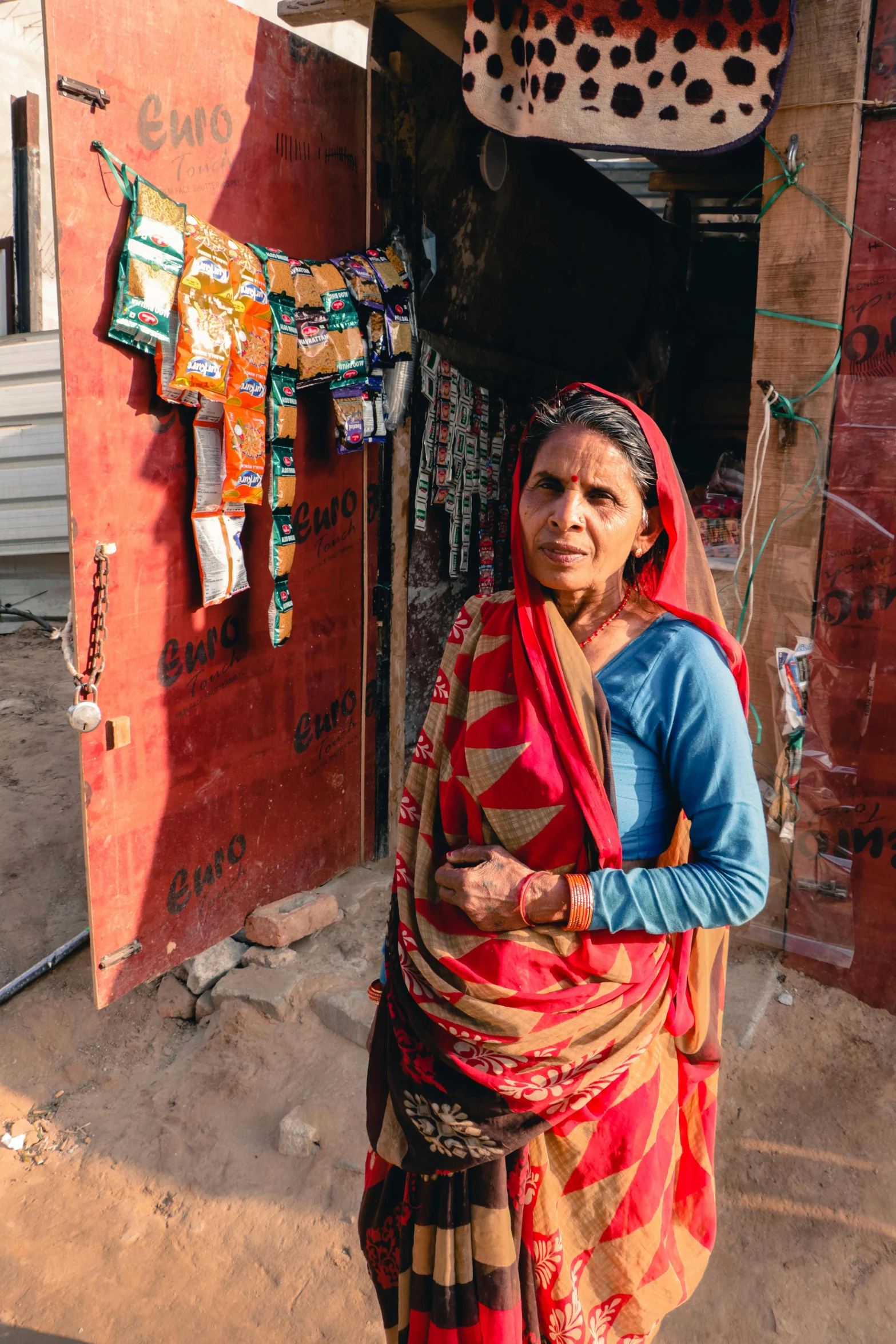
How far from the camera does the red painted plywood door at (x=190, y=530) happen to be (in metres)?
2.48

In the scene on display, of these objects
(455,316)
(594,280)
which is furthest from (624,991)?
(594,280)

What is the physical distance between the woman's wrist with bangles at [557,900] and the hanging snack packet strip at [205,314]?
6.23 feet

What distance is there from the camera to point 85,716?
2.56 m

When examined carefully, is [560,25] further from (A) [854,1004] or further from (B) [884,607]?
(A) [854,1004]

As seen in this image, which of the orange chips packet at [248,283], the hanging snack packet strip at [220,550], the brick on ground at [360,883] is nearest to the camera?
the orange chips packet at [248,283]

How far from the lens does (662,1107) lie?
1.51 m

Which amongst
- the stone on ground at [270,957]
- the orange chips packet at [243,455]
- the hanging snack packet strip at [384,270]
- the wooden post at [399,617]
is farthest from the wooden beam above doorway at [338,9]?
the stone on ground at [270,957]

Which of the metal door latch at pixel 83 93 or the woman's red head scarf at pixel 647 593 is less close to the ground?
the metal door latch at pixel 83 93

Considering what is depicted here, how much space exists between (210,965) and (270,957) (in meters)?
0.20

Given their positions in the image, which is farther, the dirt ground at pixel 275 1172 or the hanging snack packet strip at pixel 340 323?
the hanging snack packet strip at pixel 340 323

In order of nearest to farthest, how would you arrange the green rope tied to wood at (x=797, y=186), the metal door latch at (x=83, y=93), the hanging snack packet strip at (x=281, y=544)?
1. the metal door latch at (x=83, y=93)
2. the green rope tied to wood at (x=797, y=186)
3. the hanging snack packet strip at (x=281, y=544)

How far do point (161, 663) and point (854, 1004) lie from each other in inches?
91.9

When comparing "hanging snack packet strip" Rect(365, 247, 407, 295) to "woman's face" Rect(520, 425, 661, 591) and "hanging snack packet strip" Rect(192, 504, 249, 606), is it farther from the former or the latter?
"woman's face" Rect(520, 425, 661, 591)

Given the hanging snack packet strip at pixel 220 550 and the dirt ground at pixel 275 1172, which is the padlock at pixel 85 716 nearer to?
the hanging snack packet strip at pixel 220 550
